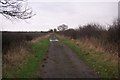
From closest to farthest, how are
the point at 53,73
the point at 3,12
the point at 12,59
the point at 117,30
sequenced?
the point at 53,73
the point at 3,12
the point at 12,59
the point at 117,30

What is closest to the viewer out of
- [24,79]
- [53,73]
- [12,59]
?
[24,79]

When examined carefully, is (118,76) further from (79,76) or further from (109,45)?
(109,45)

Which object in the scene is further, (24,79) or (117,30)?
(117,30)

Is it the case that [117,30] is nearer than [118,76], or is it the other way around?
[118,76]

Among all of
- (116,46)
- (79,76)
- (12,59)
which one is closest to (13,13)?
(12,59)

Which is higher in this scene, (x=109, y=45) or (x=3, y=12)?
(x=3, y=12)

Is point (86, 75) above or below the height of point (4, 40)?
below

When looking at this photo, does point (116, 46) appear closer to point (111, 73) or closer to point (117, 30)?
point (117, 30)

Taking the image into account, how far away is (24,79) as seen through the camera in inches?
403

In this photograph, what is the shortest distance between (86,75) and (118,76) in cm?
137

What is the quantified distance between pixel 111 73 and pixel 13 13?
5.99 m

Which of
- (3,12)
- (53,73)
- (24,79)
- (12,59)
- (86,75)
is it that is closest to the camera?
(24,79)

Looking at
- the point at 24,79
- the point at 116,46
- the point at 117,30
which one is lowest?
Answer: the point at 24,79

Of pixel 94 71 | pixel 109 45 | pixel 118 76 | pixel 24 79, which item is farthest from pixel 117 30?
pixel 24 79
